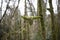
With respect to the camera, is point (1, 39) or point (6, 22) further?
point (6, 22)

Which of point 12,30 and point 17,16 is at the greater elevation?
point 17,16

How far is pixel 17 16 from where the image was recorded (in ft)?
28.5

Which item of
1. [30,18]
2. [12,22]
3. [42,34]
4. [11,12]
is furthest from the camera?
[12,22]

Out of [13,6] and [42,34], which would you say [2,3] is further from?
[42,34]

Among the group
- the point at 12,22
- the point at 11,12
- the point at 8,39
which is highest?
the point at 11,12

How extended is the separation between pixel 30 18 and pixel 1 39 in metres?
5.14

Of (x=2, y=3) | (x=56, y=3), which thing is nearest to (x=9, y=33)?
(x=2, y=3)

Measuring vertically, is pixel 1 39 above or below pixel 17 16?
below

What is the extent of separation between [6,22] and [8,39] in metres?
0.91

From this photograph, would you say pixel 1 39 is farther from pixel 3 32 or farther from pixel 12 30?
pixel 12 30

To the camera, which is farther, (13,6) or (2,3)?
(2,3)

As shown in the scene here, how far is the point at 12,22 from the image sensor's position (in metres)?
9.27

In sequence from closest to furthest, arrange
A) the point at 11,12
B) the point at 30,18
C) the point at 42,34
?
the point at 30,18 → the point at 42,34 → the point at 11,12

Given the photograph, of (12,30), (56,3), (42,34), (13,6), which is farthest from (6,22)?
(42,34)
